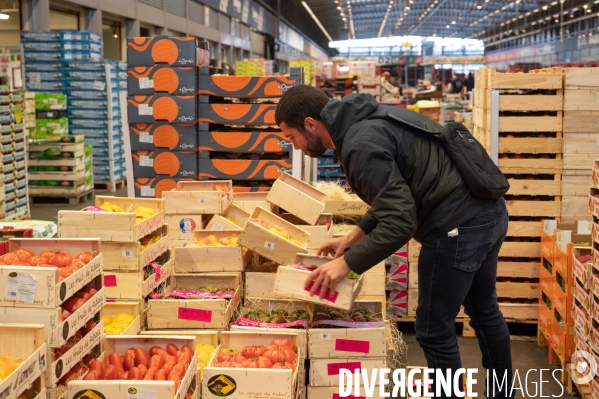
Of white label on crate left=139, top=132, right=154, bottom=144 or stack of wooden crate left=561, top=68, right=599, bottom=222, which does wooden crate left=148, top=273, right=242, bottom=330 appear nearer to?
stack of wooden crate left=561, top=68, right=599, bottom=222

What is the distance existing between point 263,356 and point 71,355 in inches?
35.4

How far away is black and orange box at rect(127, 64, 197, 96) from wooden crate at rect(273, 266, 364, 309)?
4.03m

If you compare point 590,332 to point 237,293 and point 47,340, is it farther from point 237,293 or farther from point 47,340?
point 47,340

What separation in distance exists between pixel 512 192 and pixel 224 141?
2.73 metres

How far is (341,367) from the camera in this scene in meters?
3.93

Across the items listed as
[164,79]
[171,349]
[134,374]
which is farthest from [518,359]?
[164,79]

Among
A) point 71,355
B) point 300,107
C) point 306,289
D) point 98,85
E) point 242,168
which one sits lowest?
point 71,355

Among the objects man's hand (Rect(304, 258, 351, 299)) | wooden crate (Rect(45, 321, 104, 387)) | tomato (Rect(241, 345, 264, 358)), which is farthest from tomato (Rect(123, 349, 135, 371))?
man's hand (Rect(304, 258, 351, 299))

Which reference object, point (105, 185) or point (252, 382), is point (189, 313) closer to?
point (252, 382)

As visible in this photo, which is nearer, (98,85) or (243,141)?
(243,141)

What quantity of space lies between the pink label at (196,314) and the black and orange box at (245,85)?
323 centimetres

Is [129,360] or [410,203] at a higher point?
[410,203]

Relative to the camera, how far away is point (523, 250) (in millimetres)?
6254

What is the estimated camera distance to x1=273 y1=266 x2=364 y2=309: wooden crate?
3.39m
